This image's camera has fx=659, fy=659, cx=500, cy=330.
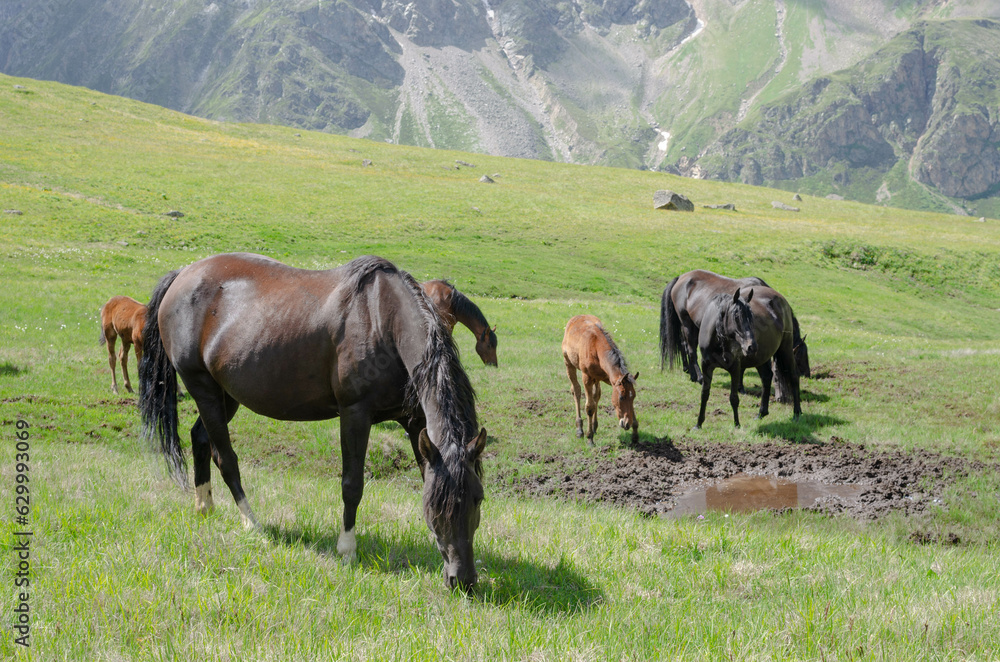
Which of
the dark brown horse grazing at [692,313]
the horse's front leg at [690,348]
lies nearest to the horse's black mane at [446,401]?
the dark brown horse grazing at [692,313]

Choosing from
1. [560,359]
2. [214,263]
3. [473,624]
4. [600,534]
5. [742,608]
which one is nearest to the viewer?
[473,624]

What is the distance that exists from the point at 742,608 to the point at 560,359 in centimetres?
1330

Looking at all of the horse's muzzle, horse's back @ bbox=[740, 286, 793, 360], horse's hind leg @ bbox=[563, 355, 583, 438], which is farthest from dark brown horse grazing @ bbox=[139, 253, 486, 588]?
horse's back @ bbox=[740, 286, 793, 360]

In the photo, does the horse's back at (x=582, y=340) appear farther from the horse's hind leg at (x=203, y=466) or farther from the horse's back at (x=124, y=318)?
the horse's back at (x=124, y=318)

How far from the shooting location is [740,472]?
988 cm

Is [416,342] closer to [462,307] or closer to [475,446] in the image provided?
[475,446]

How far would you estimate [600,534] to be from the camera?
5848mm

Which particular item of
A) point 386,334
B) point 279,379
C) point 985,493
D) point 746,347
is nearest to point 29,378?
point 279,379

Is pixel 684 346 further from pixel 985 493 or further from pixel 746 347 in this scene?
pixel 985 493

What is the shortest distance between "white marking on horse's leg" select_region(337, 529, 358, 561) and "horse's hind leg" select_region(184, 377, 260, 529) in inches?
48.7

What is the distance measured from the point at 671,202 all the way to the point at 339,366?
5374 centimetres

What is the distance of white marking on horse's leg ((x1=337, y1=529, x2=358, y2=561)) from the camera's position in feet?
16.8

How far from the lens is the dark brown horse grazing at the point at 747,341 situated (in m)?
11.9

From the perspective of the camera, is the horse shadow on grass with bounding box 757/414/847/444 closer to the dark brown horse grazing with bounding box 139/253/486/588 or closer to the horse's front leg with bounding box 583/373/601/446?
the horse's front leg with bounding box 583/373/601/446
